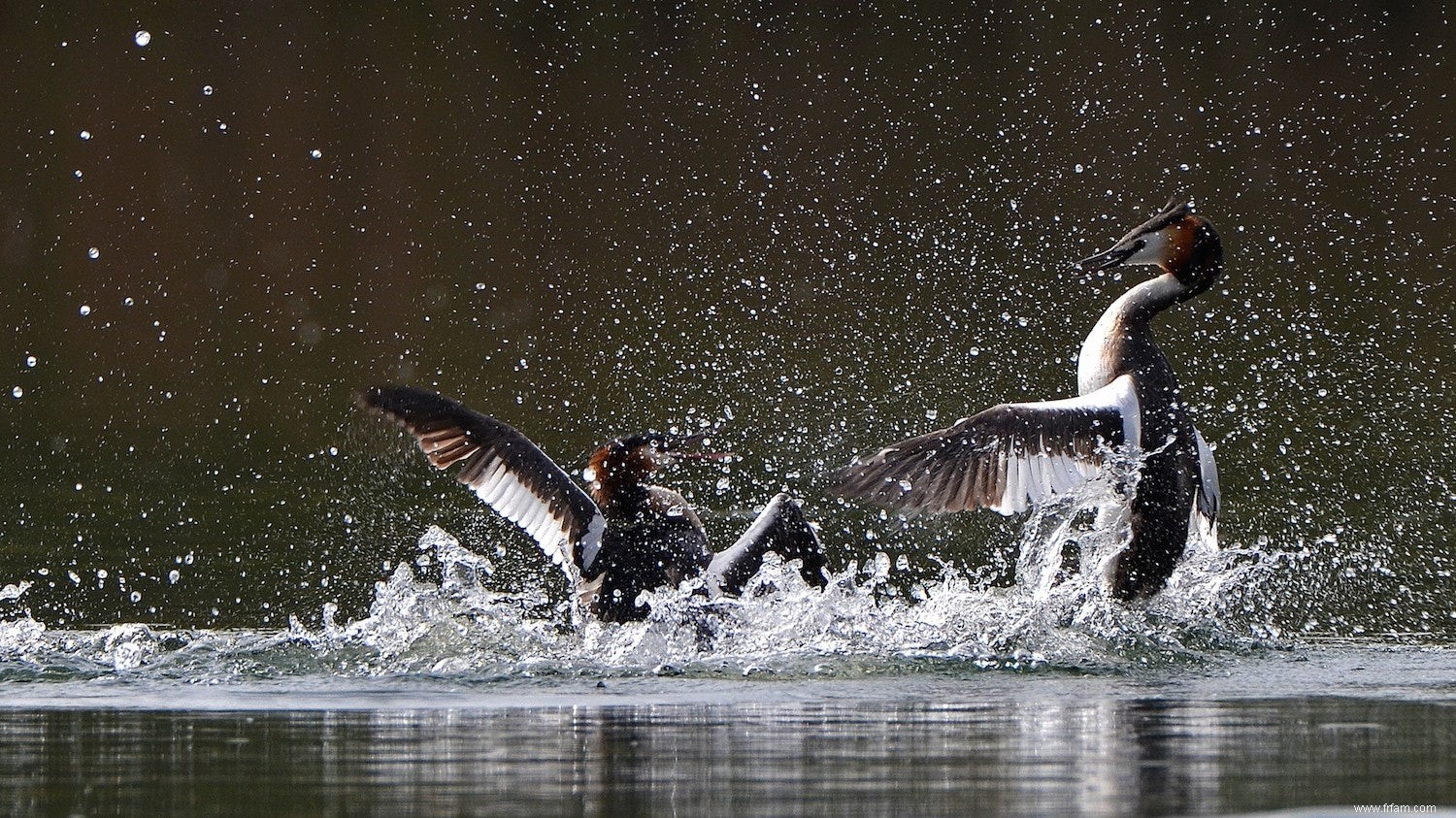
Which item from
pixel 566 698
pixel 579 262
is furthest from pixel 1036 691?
pixel 579 262

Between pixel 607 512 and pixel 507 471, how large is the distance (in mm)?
411

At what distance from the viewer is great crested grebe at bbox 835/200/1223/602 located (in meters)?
7.73

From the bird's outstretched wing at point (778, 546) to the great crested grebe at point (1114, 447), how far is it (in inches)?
14.1

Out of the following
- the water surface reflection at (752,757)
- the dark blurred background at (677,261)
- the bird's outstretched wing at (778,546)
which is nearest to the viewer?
the water surface reflection at (752,757)

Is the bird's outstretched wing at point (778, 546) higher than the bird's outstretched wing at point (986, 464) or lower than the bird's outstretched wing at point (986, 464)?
lower

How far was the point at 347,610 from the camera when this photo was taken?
28.0 ft

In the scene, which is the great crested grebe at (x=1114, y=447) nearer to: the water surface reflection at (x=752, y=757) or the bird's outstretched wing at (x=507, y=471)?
the bird's outstretched wing at (x=507, y=471)

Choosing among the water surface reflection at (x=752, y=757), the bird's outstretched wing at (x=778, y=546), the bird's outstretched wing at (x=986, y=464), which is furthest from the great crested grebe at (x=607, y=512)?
the water surface reflection at (x=752, y=757)

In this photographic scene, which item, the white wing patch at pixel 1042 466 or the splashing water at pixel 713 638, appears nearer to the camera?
the splashing water at pixel 713 638

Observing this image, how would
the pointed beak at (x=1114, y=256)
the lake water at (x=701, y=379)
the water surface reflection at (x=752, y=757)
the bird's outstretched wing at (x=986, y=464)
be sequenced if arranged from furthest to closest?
the pointed beak at (x=1114, y=256) < the bird's outstretched wing at (x=986, y=464) < the lake water at (x=701, y=379) < the water surface reflection at (x=752, y=757)

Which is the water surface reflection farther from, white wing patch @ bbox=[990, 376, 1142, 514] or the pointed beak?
the pointed beak

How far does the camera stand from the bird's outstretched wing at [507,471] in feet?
26.4

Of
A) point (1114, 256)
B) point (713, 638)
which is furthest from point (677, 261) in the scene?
point (713, 638)

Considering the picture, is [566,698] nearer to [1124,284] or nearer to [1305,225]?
[1124,284]
